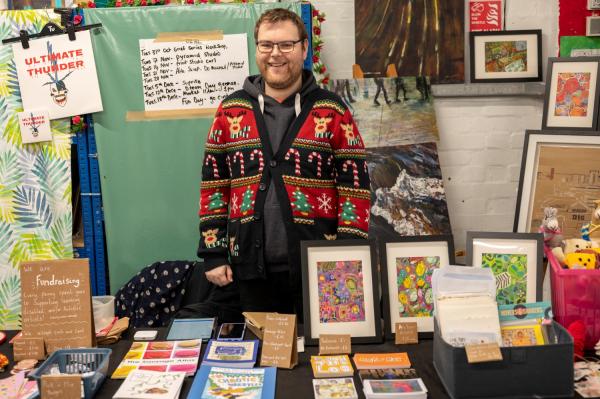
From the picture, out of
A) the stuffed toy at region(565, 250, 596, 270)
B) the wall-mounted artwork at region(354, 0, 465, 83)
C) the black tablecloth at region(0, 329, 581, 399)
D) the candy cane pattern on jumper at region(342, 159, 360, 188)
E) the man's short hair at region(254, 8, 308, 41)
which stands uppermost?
the wall-mounted artwork at region(354, 0, 465, 83)

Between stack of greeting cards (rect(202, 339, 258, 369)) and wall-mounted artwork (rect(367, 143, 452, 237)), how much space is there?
1.75 m

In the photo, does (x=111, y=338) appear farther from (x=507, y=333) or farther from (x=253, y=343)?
(x=507, y=333)

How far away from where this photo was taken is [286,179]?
75.7 inches

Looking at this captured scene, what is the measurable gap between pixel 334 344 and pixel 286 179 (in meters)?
0.64

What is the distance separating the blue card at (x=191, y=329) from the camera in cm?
160

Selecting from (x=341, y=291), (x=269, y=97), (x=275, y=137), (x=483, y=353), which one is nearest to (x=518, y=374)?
(x=483, y=353)

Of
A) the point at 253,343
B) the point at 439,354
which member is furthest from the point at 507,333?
the point at 253,343

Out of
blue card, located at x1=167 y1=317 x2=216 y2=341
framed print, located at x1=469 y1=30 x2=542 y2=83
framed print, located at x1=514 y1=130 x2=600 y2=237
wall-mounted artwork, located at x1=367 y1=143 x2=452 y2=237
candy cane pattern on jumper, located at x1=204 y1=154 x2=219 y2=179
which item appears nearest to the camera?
blue card, located at x1=167 y1=317 x2=216 y2=341

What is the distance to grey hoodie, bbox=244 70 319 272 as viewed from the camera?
76.4 inches

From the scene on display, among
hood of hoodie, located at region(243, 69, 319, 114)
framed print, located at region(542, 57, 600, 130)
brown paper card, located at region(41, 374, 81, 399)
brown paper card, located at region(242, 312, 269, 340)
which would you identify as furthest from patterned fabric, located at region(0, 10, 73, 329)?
framed print, located at region(542, 57, 600, 130)

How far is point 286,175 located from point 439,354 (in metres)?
0.83

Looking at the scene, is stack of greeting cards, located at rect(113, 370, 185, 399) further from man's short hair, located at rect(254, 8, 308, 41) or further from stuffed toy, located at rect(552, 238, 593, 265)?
man's short hair, located at rect(254, 8, 308, 41)

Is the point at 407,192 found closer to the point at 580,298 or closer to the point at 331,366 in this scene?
the point at 580,298

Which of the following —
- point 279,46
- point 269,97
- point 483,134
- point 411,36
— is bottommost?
point 483,134
